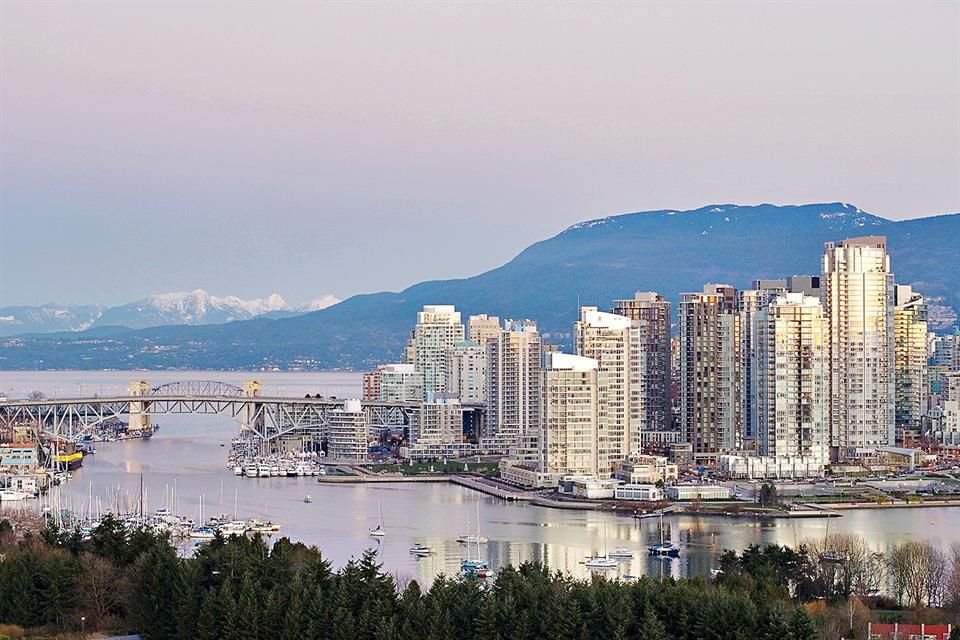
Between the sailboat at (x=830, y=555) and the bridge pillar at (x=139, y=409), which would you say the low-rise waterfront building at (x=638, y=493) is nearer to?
the sailboat at (x=830, y=555)

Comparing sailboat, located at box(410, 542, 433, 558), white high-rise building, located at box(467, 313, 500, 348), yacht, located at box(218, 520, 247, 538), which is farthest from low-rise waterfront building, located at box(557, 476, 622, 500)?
white high-rise building, located at box(467, 313, 500, 348)

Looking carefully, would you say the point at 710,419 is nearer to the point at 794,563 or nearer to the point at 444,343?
the point at 444,343

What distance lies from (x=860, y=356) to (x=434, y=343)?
9398mm

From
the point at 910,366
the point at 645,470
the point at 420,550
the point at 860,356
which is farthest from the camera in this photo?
the point at 910,366

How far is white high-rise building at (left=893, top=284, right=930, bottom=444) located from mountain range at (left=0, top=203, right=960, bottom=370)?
30725 mm

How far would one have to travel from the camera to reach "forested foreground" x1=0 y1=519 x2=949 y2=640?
10.4 m

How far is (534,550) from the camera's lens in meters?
17.2

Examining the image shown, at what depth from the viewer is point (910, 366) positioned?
31.8 metres

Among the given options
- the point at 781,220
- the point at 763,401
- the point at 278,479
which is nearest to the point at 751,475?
the point at 763,401

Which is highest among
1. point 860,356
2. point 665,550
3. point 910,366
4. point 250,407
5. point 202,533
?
point 860,356

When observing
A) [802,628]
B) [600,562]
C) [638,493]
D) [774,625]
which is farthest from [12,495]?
[802,628]

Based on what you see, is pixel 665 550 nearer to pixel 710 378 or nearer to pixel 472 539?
pixel 472 539

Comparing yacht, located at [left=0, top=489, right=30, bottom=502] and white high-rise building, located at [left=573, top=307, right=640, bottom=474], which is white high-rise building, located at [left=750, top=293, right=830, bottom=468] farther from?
yacht, located at [left=0, top=489, right=30, bottom=502]

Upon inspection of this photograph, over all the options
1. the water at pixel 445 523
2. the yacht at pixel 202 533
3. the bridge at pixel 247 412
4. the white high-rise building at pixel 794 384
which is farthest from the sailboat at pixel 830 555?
the bridge at pixel 247 412
